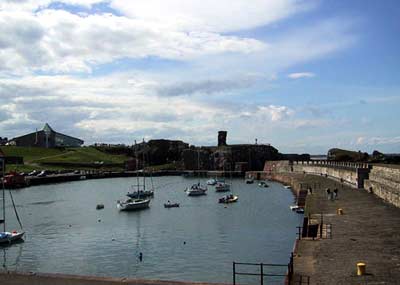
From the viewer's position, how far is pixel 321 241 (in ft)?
95.5

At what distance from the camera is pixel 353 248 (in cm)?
2638

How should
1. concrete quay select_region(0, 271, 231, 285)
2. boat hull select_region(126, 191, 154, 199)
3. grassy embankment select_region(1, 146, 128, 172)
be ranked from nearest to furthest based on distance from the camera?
concrete quay select_region(0, 271, 231, 285) < boat hull select_region(126, 191, 154, 199) < grassy embankment select_region(1, 146, 128, 172)

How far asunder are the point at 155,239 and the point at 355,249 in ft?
76.7

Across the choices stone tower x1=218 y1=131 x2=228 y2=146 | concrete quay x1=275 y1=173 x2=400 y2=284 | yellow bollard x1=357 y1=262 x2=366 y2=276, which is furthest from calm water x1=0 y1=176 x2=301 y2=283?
stone tower x1=218 y1=131 x2=228 y2=146

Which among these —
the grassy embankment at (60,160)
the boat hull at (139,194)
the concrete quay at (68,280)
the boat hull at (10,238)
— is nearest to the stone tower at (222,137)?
the grassy embankment at (60,160)

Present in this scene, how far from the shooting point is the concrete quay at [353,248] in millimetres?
21016

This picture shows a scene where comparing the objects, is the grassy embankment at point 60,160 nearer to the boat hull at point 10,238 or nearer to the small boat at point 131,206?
the small boat at point 131,206

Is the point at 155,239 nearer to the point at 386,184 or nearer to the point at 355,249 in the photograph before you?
the point at 386,184

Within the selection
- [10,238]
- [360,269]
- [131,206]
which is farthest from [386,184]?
[131,206]

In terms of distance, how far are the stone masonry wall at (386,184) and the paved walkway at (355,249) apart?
1.20m

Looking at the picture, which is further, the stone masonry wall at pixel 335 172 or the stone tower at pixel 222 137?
the stone tower at pixel 222 137

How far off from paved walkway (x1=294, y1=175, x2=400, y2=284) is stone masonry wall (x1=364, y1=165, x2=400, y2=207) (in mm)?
1198

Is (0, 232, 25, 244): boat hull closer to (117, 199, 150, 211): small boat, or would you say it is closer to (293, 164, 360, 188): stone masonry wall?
(117, 199, 150, 211): small boat

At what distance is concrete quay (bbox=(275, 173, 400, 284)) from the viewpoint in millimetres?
21016
